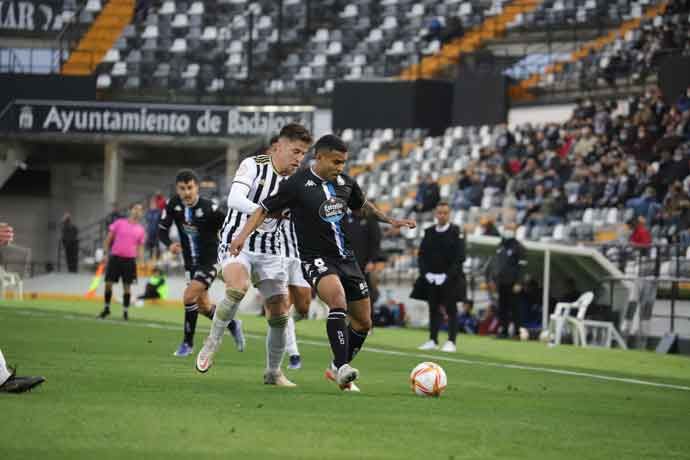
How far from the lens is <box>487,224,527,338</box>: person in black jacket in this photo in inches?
903

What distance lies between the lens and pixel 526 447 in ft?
23.8

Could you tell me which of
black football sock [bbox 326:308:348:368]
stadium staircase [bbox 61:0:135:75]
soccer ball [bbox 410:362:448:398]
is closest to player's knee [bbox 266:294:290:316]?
black football sock [bbox 326:308:348:368]

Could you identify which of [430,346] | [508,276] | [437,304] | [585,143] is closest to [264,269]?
[430,346]

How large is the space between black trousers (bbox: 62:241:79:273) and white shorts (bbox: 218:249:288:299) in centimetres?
2768

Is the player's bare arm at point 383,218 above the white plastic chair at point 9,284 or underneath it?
above

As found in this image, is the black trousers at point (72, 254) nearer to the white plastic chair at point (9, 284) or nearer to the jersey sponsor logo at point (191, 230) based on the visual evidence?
the white plastic chair at point (9, 284)

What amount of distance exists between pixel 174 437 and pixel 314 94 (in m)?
34.2

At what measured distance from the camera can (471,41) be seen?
1564 inches

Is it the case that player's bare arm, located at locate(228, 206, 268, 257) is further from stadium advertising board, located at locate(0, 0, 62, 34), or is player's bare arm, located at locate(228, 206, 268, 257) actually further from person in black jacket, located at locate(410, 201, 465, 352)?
stadium advertising board, located at locate(0, 0, 62, 34)

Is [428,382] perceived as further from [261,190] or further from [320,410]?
[261,190]

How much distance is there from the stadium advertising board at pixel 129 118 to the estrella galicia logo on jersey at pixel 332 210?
28.3 m

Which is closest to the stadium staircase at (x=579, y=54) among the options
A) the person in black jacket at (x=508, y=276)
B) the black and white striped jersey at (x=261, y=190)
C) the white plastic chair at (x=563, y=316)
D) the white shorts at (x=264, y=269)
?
the person in black jacket at (x=508, y=276)

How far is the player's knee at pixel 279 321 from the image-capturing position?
1046 centimetres

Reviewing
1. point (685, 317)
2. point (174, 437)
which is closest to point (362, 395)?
point (174, 437)
